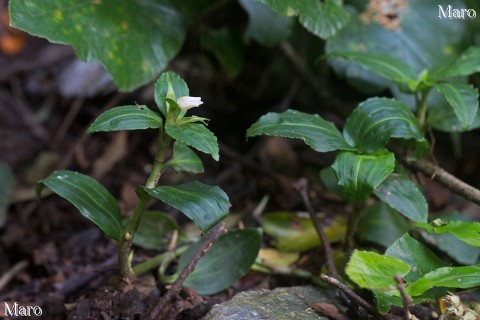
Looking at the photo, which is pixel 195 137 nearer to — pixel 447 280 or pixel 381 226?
pixel 447 280

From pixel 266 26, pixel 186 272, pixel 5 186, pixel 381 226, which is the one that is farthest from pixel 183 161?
pixel 5 186

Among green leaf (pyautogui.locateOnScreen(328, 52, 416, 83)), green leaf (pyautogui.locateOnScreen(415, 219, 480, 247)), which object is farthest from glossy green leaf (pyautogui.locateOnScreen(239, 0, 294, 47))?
green leaf (pyautogui.locateOnScreen(415, 219, 480, 247))

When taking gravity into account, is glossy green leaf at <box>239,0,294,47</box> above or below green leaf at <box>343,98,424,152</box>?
below

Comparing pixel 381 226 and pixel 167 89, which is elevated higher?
pixel 167 89

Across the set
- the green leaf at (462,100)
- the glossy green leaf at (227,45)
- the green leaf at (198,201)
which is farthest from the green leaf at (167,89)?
the glossy green leaf at (227,45)

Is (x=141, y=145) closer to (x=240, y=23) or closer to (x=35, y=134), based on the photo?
(x=35, y=134)

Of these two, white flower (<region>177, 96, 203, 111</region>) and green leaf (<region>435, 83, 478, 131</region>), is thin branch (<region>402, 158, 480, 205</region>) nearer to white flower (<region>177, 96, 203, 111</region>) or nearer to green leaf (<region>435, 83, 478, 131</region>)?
green leaf (<region>435, 83, 478, 131</region>)
